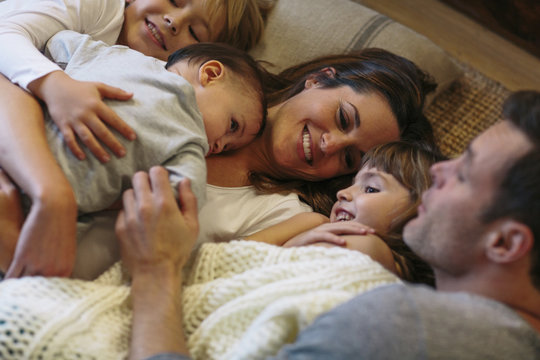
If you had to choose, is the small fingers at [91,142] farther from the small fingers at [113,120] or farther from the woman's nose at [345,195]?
the woman's nose at [345,195]

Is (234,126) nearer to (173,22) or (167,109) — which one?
(167,109)

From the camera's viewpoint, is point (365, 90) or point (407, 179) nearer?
point (407, 179)

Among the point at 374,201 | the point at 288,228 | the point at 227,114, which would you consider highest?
the point at 227,114

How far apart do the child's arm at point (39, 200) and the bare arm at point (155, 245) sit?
0.10 metres

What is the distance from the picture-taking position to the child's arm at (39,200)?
0.95 metres

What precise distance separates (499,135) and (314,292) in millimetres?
419

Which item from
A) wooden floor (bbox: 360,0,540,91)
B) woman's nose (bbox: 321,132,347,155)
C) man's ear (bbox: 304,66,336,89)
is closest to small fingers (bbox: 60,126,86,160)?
woman's nose (bbox: 321,132,347,155)

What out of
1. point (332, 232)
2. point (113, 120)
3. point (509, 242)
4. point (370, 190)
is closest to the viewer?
point (509, 242)

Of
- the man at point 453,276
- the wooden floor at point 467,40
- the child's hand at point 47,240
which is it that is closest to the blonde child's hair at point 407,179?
the man at point 453,276

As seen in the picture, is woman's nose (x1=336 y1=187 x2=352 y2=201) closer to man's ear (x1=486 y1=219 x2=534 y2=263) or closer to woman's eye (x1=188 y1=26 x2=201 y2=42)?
man's ear (x1=486 y1=219 x2=534 y2=263)

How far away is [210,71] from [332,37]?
683 mm

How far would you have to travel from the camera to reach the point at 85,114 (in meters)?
1.04

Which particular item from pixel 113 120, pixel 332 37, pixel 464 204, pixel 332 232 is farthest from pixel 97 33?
pixel 464 204

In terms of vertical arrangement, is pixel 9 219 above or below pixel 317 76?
below
